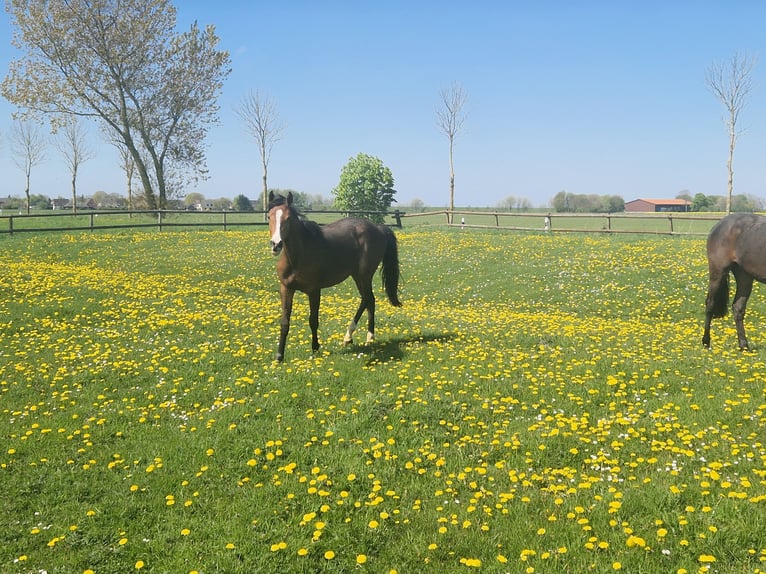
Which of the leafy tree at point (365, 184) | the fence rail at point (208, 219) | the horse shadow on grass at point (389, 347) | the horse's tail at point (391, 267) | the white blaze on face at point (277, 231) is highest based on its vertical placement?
the leafy tree at point (365, 184)

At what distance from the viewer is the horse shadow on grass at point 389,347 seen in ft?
31.8

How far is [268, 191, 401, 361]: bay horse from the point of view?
884 cm

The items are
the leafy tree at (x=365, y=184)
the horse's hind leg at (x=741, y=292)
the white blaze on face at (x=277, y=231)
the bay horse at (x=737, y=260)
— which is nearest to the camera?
the white blaze on face at (x=277, y=231)

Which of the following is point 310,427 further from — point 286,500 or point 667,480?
point 667,480

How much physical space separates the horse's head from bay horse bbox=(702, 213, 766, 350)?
813cm

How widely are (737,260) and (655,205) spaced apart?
13739 cm

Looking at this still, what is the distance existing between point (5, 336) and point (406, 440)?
1046 centimetres

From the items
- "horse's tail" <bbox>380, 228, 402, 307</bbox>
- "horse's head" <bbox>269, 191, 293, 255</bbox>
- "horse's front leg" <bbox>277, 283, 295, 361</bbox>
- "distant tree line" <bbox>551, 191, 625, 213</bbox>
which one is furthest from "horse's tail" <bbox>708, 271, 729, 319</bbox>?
"distant tree line" <bbox>551, 191, 625, 213</bbox>

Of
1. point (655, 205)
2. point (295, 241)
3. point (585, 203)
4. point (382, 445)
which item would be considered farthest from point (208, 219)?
point (655, 205)

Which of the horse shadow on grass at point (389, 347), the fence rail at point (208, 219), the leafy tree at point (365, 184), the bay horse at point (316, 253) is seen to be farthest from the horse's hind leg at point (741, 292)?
the leafy tree at point (365, 184)

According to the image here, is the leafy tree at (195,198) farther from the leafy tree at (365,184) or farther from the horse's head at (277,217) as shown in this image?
the horse's head at (277,217)

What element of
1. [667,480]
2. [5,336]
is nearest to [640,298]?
[667,480]

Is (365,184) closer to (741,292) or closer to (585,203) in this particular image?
(741,292)

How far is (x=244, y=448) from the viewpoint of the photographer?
6301 millimetres
